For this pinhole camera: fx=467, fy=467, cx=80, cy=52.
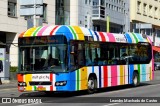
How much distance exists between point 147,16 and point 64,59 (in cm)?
5321

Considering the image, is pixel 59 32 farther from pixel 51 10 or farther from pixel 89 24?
pixel 89 24

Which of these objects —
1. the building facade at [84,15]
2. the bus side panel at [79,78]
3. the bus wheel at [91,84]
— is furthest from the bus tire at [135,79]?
the building facade at [84,15]

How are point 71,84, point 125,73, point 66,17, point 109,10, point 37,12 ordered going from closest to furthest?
point 71,84, point 125,73, point 37,12, point 66,17, point 109,10

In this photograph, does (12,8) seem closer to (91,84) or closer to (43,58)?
(91,84)

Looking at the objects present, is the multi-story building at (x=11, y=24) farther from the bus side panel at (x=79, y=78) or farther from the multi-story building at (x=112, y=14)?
the bus side panel at (x=79, y=78)

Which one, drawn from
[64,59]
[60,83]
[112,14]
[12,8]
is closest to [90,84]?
[60,83]

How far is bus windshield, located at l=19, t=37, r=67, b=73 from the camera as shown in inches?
736

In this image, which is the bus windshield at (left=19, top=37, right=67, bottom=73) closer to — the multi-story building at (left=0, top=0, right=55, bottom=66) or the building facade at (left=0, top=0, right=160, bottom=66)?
the building facade at (left=0, top=0, right=160, bottom=66)

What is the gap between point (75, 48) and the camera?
19344 millimetres

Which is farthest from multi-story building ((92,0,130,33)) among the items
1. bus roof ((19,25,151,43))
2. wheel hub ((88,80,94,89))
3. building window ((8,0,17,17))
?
wheel hub ((88,80,94,89))

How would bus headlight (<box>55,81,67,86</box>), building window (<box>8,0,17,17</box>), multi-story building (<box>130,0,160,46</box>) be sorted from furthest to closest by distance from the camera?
multi-story building (<box>130,0,160,46</box>)
building window (<box>8,0,17,17</box>)
bus headlight (<box>55,81,67,86</box>)

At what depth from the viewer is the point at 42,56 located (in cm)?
1897

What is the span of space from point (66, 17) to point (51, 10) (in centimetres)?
387

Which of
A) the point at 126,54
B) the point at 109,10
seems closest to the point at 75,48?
the point at 126,54
